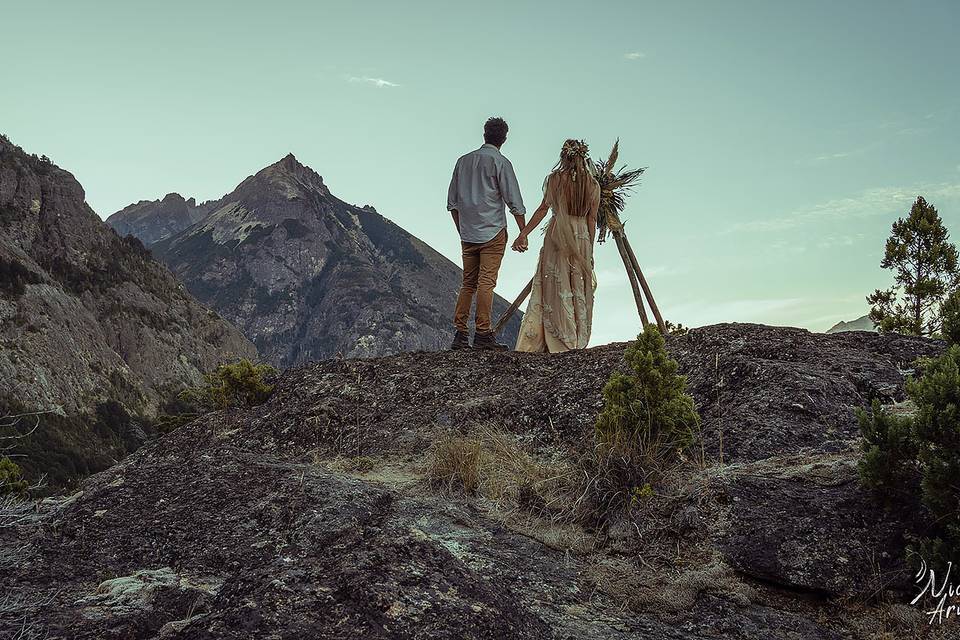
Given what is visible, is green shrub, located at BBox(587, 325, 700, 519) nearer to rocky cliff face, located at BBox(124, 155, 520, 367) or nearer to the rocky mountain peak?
rocky cliff face, located at BBox(124, 155, 520, 367)

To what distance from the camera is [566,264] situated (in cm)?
856

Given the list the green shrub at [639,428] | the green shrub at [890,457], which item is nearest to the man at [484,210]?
the green shrub at [639,428]

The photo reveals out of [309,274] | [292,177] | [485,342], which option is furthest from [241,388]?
[292,177]

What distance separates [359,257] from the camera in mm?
157875

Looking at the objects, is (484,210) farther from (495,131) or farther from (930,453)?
(930,453)

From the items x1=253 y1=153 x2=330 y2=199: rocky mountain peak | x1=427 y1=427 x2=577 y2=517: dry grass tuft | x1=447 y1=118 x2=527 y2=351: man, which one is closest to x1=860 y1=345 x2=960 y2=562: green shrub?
x1=427 y1=427 x2=577 y2=517: dry grass tuft

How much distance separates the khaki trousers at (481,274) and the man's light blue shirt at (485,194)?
0.36 ft

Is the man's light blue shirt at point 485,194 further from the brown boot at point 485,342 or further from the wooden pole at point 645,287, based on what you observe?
the wooden pole at point 645,287

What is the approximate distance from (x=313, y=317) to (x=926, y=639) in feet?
469

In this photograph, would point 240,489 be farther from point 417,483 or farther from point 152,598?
point 152,598

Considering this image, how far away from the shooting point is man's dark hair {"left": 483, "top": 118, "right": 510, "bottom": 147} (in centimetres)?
788

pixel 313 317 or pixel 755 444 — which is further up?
pixel 313 317

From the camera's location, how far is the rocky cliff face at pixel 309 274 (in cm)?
13262

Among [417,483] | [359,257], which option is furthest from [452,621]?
[359,257]
